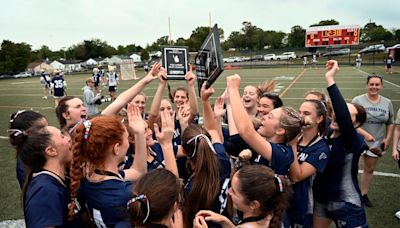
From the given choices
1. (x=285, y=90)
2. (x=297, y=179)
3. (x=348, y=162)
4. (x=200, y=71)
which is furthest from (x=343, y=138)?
(x=285, y=90)

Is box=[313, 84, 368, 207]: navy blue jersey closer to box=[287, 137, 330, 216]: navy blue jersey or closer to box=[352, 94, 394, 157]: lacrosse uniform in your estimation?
box=[287, 137, 330, 216]: navy blue jersey

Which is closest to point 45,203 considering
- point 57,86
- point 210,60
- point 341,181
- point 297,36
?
point 210,60

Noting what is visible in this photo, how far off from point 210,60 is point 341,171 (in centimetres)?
166

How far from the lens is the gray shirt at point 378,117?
501cm

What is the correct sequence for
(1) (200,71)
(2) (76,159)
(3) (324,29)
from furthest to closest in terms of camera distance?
(3) (324,29), (1) (200,71), (2) (76,159)

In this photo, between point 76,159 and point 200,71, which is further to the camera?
point 200,71

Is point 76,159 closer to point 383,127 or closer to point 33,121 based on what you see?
point 33,121

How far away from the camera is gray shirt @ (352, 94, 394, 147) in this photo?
5008mm

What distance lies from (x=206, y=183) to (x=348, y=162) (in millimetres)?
1494

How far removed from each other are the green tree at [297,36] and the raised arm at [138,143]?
85.7m

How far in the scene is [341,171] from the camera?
10.0 ft

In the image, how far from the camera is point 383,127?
510cm

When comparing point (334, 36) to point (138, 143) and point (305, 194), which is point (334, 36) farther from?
point (138, 143)

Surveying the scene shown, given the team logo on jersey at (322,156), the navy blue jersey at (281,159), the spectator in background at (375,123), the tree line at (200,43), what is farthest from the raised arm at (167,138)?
the tree line at (200,43)
